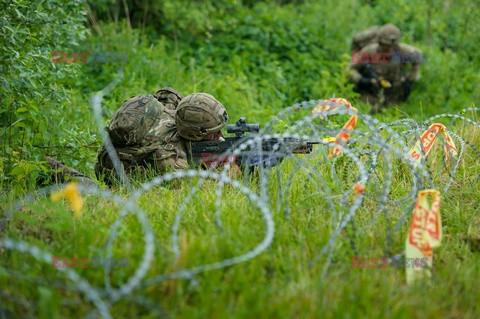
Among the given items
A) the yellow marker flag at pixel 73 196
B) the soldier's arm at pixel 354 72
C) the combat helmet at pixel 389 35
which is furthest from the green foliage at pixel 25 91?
the combat helmet at pixel 389 35

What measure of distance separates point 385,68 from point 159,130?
233 inches

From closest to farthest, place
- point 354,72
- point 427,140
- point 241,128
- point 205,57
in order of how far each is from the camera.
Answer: point 427,140 → point 241,128 → point 354,72 → point 205,57

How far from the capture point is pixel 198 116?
447 cm

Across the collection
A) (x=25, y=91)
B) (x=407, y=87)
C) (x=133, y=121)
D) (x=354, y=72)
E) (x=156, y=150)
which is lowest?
(x=407, y=87)

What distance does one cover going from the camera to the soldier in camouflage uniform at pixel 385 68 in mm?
9414

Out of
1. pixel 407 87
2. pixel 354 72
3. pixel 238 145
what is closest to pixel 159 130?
pixel 238 145

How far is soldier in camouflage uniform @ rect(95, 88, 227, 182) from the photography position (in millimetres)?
4484

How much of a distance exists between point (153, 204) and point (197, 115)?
3.01 ft

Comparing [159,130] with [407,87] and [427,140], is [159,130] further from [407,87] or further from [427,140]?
[407,87]

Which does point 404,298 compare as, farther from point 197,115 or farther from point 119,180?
point 119,180

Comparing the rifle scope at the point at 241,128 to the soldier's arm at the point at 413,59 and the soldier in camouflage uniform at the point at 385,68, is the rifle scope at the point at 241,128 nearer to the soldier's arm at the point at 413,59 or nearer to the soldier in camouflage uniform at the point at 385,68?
the soldier in camouflage uniform at the point at 385,68

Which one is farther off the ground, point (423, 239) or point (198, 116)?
point (198, 116)

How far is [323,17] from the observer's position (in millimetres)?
11617

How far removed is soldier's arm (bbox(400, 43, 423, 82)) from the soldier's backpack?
246 inches
